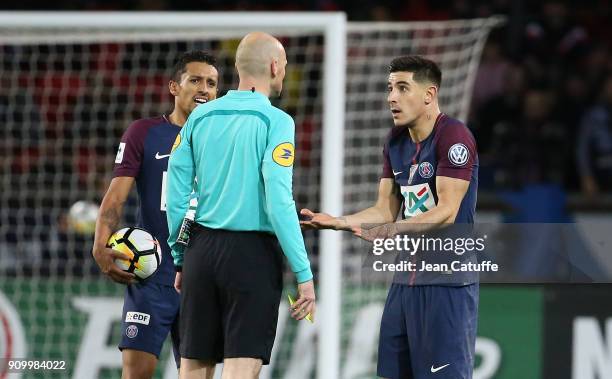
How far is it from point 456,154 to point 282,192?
856 millimetres

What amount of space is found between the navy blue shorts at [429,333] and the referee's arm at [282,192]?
640 millimetres

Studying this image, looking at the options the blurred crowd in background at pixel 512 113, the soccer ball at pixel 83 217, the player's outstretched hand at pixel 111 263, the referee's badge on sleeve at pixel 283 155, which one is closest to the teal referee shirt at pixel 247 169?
the referee's badge on sleeve at pixel 283 155

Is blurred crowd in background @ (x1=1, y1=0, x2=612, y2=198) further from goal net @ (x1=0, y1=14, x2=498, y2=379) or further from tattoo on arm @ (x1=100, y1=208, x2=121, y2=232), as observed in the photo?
tattoo on arm @ (x1=100, y1=208, x2=121, y2=232)

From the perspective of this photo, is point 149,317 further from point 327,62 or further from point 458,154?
point 327,62

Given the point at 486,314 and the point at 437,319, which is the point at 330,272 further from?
the point at 437,319

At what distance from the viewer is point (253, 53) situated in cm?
475

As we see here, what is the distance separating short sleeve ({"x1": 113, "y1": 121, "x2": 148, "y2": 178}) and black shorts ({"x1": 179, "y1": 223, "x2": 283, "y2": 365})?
0.90m

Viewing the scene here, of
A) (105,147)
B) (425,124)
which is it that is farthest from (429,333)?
(105,147)

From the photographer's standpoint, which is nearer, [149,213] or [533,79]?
[149,213]

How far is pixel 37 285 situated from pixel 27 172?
1.31 m

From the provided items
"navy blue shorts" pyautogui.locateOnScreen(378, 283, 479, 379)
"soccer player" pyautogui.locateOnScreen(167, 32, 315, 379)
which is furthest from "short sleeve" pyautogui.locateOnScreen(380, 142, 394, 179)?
"soccer player" pyautogui.locateOnScreen(167, 32, 315, 379)

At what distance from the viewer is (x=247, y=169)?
4641mm

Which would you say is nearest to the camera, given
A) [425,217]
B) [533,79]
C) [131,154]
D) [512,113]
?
[425,217]

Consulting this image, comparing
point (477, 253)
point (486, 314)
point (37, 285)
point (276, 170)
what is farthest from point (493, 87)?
point (276, 170)
